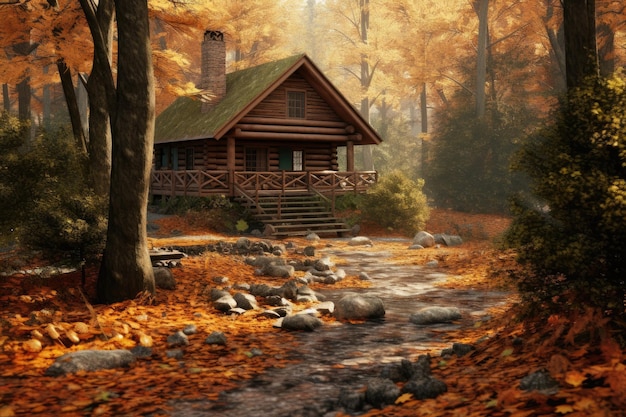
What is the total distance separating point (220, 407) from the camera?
525 centimetres

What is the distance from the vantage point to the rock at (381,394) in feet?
16.8

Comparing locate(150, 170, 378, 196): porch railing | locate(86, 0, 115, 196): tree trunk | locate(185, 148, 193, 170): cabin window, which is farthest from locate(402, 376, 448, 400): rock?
locate(185, 148, 193, 170): cabin window

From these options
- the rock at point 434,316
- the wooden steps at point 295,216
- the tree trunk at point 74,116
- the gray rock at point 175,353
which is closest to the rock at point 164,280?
the gray rock at point 175,353

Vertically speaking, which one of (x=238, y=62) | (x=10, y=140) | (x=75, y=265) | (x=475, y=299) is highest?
(x=238, y=62)

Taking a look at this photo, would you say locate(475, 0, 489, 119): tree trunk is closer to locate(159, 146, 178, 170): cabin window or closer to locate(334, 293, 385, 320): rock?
locate(159, 146, 178, 170): cabin window

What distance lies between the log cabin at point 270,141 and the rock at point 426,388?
17.3 metres

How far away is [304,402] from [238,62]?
37813 mm

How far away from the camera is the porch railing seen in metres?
25.1

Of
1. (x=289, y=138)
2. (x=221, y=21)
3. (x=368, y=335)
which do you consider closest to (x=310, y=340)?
(x=368, y=335)

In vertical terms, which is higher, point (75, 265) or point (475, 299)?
point (75, 265)

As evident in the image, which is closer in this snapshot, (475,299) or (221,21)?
(475,299)

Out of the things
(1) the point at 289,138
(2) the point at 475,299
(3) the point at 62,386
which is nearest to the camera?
(3) the point at 62,386

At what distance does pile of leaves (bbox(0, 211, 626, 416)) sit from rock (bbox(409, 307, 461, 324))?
73 cm

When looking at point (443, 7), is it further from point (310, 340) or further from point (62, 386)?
point (62, 386)
